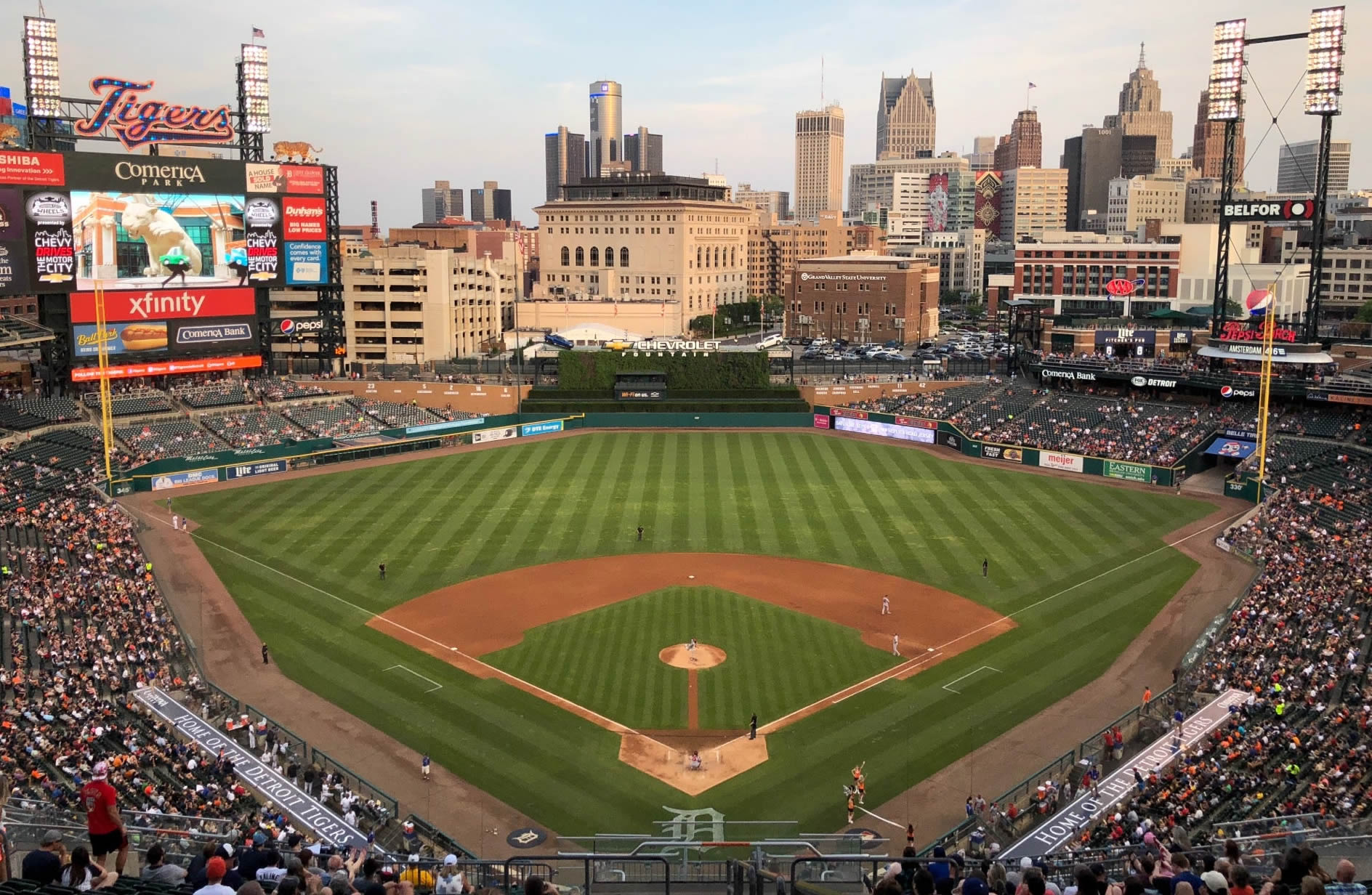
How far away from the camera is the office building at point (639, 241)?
13988 centimetres

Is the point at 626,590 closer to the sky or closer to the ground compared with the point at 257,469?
closer to the ground

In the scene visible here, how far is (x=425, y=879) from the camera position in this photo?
1574cm

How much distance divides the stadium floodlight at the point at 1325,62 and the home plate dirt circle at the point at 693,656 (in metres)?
45.4

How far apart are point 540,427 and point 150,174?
2711 cm

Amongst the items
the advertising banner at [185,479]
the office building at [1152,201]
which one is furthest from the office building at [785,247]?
the advertising banner at [185,479]

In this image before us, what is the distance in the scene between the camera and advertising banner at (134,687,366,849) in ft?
75.0

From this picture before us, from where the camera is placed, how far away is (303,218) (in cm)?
6806

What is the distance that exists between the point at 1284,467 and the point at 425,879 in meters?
48.1

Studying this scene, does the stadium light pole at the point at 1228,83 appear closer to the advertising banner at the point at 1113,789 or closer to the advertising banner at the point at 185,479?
the advertising banner at the point at 1113,789

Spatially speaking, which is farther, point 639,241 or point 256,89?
point 639,241

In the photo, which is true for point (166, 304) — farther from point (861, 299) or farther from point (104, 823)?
point (861, 299)

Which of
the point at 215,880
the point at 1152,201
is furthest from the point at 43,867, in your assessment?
the point at 1152,201

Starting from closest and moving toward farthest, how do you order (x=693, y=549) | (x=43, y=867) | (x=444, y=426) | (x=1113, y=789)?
1. (x=43, y=867)
2. (x=1113, y=789)
3. (x=693, y=549)
4. (x=444, y=426)

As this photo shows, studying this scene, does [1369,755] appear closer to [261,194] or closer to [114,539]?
[114,539]
